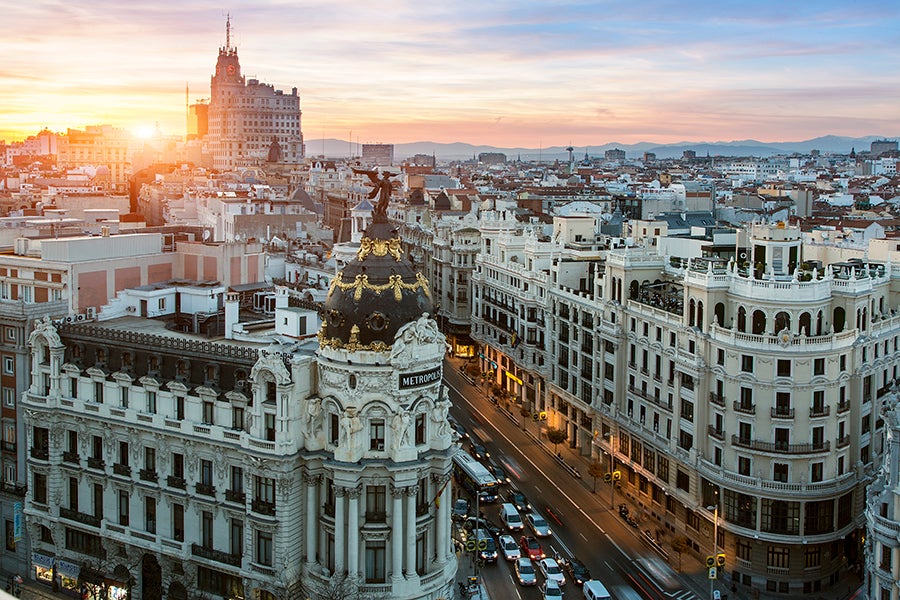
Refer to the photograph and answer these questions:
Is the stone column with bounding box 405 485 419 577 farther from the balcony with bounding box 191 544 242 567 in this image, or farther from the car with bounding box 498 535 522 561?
the car with bounding box 498 535 522 561

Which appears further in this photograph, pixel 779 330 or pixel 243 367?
pixel 779 330

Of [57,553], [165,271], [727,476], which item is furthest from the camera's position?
[165,271]

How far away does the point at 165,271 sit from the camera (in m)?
108

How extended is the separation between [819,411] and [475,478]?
33191 mm

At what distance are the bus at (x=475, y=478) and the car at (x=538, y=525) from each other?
5.08 metres

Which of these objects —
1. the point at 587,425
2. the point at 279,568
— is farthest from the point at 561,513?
the point at 279,568

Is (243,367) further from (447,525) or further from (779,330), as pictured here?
(779,330)

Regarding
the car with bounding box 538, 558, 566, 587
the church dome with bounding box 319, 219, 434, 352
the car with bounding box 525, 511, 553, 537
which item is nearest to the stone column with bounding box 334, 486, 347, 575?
the church dome with bounding box 319, 219, 434, 352

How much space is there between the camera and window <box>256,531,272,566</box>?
236 feet

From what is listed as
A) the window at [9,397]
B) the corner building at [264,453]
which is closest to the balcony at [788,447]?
the corner building at [264,453]

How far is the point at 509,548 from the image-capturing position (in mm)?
87938

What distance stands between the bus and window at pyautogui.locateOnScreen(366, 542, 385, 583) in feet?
92.4

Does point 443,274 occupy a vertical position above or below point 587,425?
above

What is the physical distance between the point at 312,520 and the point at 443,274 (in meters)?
99.5
